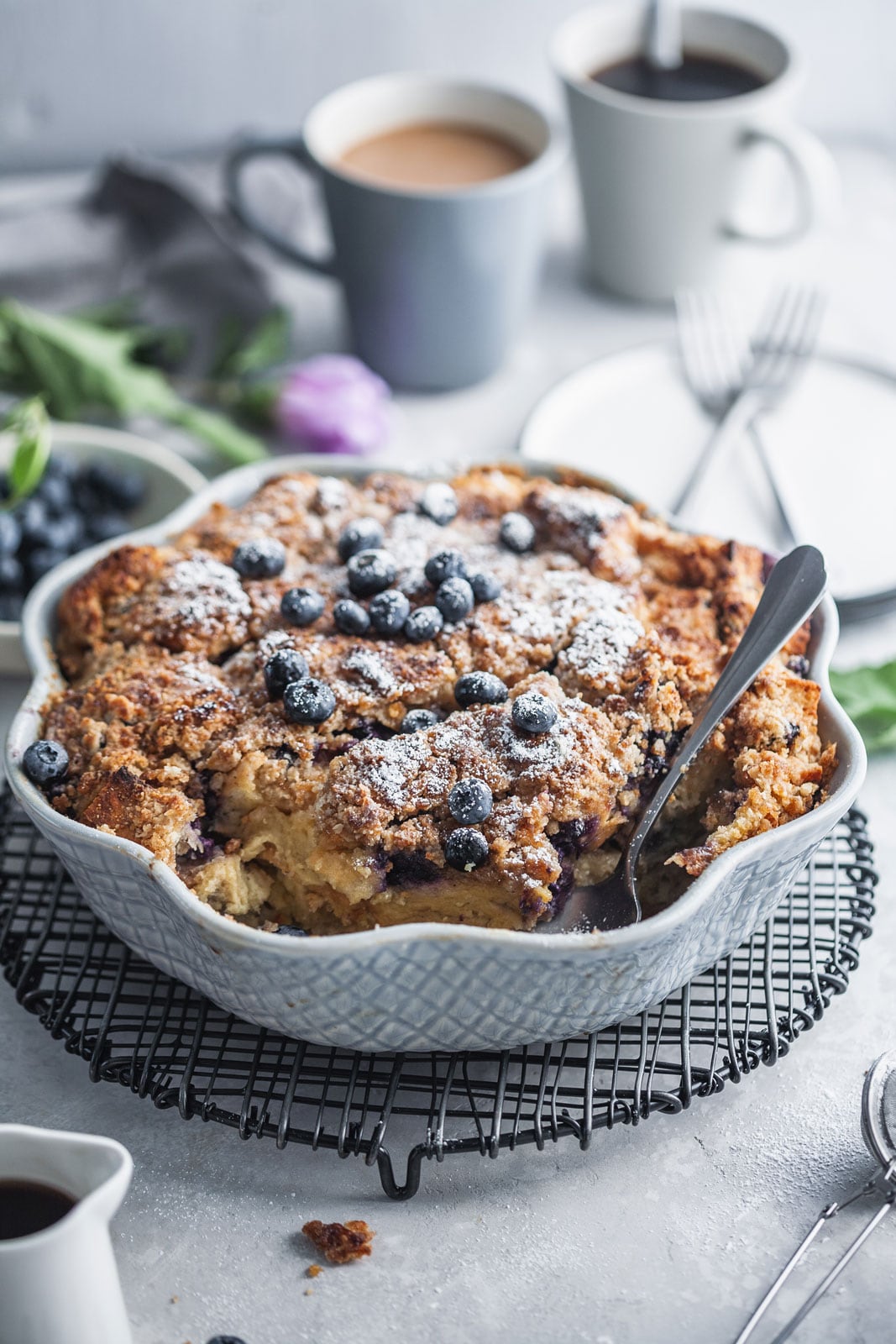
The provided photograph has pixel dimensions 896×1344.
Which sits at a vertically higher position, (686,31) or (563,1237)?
(686,31)

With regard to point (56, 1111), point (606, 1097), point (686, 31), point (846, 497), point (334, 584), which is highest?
point (686, 31)

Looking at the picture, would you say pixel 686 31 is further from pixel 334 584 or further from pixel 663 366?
pixel 334 584

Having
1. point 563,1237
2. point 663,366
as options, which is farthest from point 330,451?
point 563,1237

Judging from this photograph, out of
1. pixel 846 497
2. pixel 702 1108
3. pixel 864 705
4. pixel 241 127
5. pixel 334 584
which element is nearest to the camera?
pixel 702 1108

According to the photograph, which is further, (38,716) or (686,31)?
(686,31)

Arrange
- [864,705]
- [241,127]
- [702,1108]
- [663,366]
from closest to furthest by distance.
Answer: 1. [702,1108]
2. [864,705]
3. [663,366]
4. [241,127]

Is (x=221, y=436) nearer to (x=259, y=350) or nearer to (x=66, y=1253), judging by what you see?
(x=259, y=350)

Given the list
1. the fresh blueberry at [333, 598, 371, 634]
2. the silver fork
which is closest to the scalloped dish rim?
the fresh blueberry at [333, 598, 371, 634]

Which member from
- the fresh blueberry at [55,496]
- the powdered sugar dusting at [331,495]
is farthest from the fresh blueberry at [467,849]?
the fresh blueberry at [55,496]

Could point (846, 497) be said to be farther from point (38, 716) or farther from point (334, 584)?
point (38, 716)
